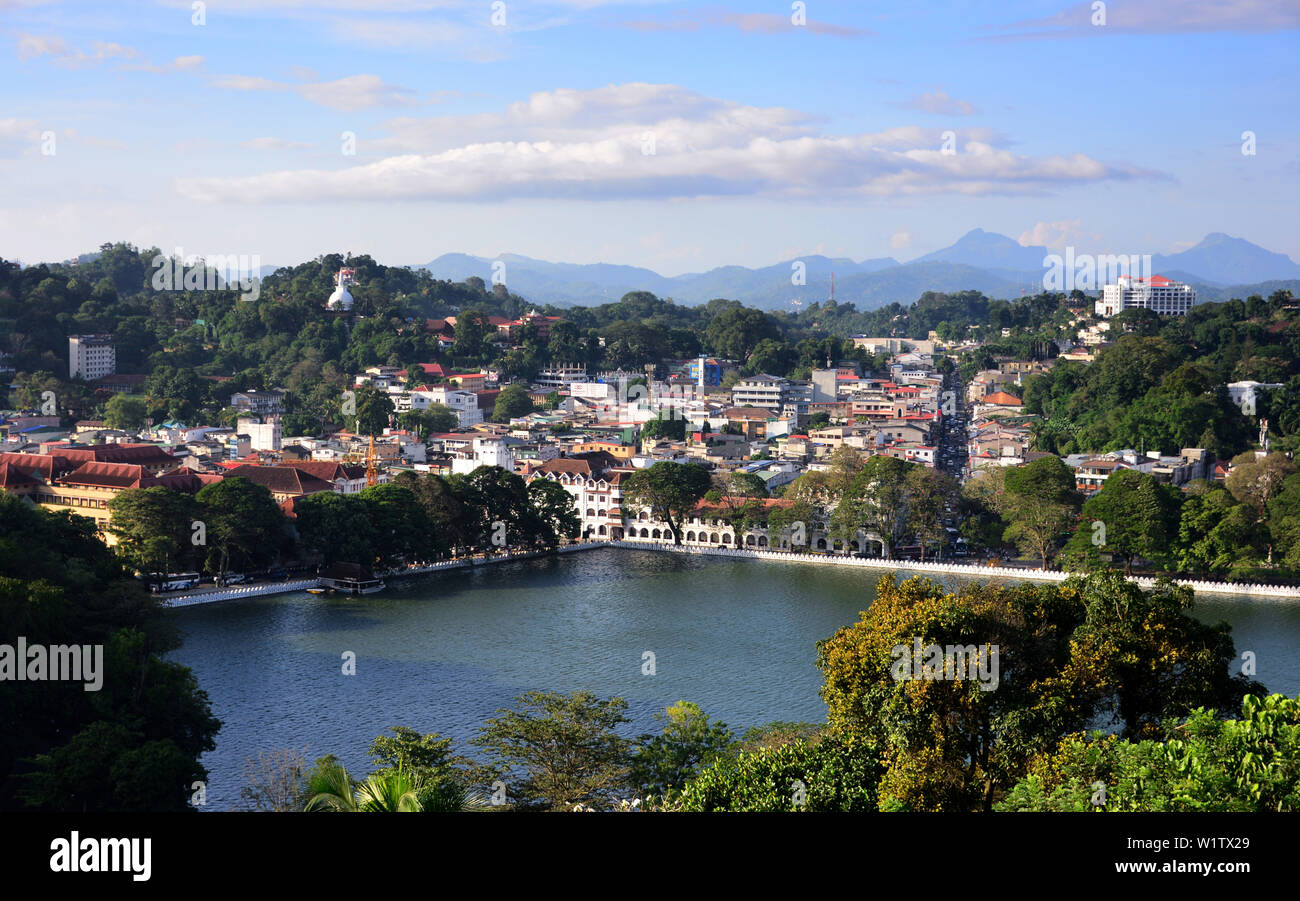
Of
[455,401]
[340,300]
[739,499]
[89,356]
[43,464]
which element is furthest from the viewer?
[340,300]

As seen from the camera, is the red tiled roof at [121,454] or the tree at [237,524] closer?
the tree at [237,524]

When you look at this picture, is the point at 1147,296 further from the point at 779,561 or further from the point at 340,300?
the point at 779,561

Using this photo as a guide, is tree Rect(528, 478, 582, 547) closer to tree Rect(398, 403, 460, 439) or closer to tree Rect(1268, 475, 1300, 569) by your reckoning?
tree Rect(398, 403, 460, 439)

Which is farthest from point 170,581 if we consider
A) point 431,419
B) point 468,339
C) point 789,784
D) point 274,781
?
point 468,339

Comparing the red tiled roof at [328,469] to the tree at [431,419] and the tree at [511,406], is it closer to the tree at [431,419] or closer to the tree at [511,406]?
the tree at [431,419]

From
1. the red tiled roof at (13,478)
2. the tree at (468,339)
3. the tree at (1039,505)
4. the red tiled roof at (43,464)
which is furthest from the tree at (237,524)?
the tree at (468,339)

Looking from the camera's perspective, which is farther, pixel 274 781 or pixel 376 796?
pixel 274 781

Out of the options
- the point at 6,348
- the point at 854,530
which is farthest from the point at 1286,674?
the point at 6,348
